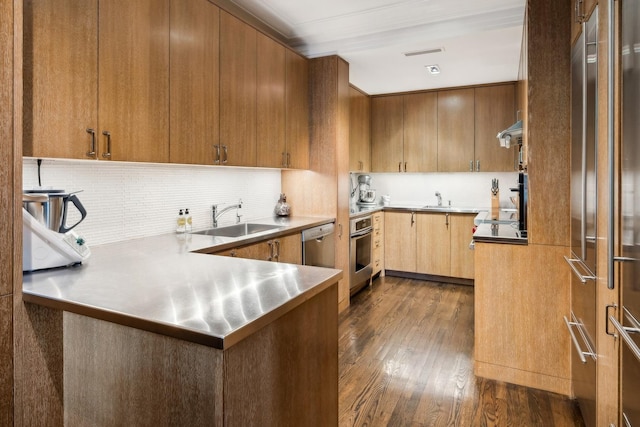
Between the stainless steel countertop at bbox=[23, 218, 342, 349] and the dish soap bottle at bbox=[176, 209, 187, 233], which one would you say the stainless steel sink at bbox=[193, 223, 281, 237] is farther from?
the stainless steel countertop at bbox=[23, 218, 342, 349]

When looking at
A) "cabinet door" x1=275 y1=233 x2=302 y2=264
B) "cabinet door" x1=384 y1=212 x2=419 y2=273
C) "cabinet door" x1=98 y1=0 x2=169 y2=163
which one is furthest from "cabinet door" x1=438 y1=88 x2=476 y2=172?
"cabinet door" x1=98 y1=0 x2=169 y2=163

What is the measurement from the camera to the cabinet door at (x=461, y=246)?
474 cm

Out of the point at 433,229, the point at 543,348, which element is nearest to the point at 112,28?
the point at 543,348

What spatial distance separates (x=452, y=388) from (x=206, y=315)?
1919 millimetres

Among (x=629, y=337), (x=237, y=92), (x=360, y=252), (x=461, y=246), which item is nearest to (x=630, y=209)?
(x=629, y=337)

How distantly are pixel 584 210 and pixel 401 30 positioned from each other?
2.30 meters

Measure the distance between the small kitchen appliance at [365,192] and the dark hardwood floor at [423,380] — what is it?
2026 mm

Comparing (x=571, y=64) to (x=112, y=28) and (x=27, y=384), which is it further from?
(x=27, y=384)

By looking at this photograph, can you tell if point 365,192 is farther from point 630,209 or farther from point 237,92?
point 630,209

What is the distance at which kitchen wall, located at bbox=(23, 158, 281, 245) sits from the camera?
7.00 ft

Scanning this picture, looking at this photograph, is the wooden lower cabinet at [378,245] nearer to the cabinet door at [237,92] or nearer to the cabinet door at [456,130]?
the cabinet door at [456,130]

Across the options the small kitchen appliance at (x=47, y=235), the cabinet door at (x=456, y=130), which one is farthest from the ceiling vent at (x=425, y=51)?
the small kitchen appliance at (x=47, y=235)

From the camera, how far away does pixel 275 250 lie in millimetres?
2877

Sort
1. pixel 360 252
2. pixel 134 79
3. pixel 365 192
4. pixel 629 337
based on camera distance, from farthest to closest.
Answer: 1. pixel 365 192
2. pixel 360 252
3. pixel 134 79
4. pixel 629 337
